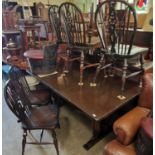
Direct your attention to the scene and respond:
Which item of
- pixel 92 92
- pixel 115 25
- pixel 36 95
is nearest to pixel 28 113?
pixel 36 95

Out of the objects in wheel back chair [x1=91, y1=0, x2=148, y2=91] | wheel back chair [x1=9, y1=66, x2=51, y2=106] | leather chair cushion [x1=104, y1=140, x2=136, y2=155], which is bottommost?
leather chair cushion [x1=104, y1=140, x2=136, y2=155]

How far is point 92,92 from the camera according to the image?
80.4 inches

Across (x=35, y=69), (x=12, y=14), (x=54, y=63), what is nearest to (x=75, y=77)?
(x=54, y=63)

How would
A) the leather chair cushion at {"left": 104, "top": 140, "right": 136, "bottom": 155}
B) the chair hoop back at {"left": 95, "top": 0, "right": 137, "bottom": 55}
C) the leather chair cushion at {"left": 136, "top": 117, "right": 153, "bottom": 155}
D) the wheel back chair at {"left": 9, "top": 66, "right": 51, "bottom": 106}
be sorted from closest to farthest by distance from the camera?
the leather chair cushion at {"left": 136, "top": 117, "right": 153, "bottom": 155} → the leather chair cushion at {"left": 104, "top": 140, "right": 136, "bottom": 155} → the chair hoop back at {"left": 95, "top": 0, "right": 137, "bottom": 55} → the wheel back chair at {"left": 9, "top": 66, "right": 51, "bottom": 106}

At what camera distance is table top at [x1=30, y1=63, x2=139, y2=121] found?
172cm

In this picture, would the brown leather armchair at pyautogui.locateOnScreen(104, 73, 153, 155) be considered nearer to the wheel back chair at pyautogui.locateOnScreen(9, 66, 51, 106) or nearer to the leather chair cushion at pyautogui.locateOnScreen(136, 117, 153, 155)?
the leather chair cushion at pyautogui.locateOnScreen(136, 117, 153, 155)

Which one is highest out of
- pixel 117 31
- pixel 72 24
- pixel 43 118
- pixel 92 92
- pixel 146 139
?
pixel 72 24

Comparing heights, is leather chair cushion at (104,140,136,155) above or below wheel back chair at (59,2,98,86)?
below

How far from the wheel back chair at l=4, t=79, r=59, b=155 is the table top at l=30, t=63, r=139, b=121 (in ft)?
0.91

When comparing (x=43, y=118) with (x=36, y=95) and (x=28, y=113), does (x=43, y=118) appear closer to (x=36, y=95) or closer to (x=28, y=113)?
(x=28, y=113)

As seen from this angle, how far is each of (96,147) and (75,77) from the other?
3.32ft

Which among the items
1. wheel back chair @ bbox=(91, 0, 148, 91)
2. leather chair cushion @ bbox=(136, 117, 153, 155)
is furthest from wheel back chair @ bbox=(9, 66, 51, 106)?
leather chair cushion @ bbox=(136, 117, 153, 155)

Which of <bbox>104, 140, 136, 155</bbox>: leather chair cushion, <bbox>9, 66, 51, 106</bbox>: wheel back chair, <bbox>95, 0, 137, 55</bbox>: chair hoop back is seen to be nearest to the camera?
<bbox>104, 140, 136, 155</bbox>: leather chair cushion

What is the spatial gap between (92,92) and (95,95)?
3.2 inches
